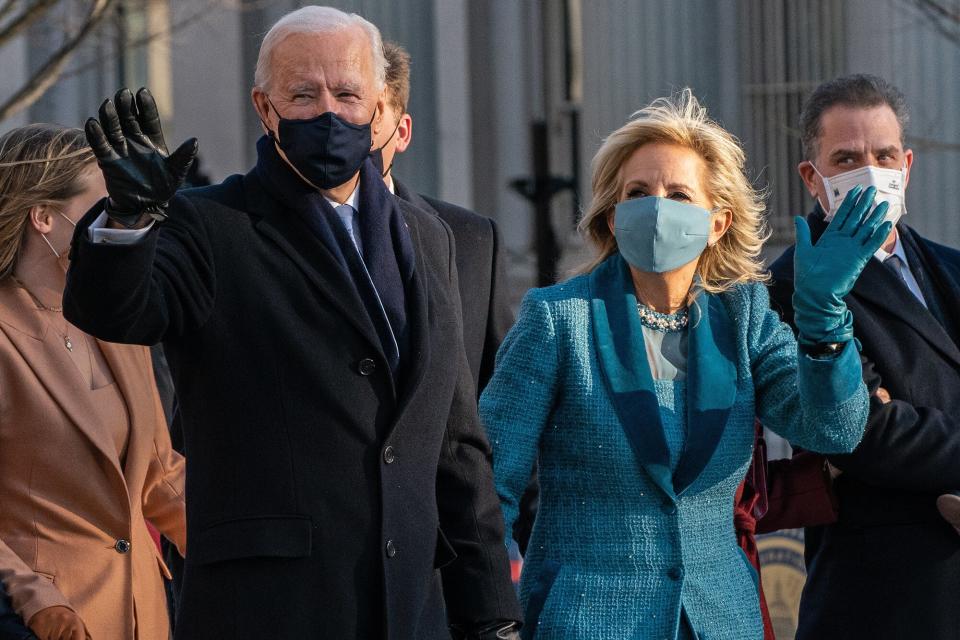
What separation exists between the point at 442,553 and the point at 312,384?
495 mm

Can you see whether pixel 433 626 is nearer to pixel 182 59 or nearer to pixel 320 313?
pixel 320 313

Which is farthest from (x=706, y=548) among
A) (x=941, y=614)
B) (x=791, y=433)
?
(x=941, y=614)

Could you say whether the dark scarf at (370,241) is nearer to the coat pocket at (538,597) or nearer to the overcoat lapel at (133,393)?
the coat pocket at (538,597)

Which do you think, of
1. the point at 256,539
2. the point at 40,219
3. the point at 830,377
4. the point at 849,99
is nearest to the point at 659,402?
the point at 830,377

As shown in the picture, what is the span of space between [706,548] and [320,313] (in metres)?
1.04

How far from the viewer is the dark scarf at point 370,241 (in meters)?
3.22

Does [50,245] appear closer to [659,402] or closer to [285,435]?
[285,435]

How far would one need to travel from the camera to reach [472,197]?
1324 centimetres

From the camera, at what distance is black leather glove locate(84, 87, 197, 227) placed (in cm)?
273

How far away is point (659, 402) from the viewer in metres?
3.60

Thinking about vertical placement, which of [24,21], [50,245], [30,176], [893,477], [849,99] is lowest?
[893,477]

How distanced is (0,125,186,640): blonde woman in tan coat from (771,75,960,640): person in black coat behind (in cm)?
165

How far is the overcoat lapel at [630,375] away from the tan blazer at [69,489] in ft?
3.83

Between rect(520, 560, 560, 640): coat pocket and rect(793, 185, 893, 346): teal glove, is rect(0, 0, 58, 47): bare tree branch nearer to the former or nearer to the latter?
rect(520, 560, 560, 640): coat pocket
